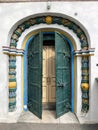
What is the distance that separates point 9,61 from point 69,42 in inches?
71.6

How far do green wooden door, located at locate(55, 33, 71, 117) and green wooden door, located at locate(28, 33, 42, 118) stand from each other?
46 centimetres

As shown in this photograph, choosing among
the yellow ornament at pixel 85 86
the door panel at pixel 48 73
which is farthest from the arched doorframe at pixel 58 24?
the door panel at pixel 48 73

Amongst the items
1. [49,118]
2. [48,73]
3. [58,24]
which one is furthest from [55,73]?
[58,24]

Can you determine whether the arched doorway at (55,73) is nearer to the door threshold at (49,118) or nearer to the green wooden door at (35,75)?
the green wooden door at (35,75)

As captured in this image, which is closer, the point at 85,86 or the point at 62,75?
the point at 85,86

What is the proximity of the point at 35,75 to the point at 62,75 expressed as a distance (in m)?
0.76

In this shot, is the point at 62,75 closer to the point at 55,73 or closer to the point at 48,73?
the point at 55,73

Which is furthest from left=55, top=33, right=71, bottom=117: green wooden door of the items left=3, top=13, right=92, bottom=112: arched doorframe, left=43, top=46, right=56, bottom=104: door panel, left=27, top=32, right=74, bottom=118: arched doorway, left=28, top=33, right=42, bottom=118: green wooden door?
left=43, top=46, right=56, bottom=104: door panel

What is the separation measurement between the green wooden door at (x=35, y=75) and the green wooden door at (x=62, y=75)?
461 millimetres

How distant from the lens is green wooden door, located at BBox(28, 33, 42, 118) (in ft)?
11.5

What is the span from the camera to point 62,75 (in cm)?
372

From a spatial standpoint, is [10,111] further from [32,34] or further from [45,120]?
[32,34]

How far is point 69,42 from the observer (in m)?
3.91

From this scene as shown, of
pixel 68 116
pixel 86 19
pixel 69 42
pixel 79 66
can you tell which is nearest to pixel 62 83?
pixel 79 66
